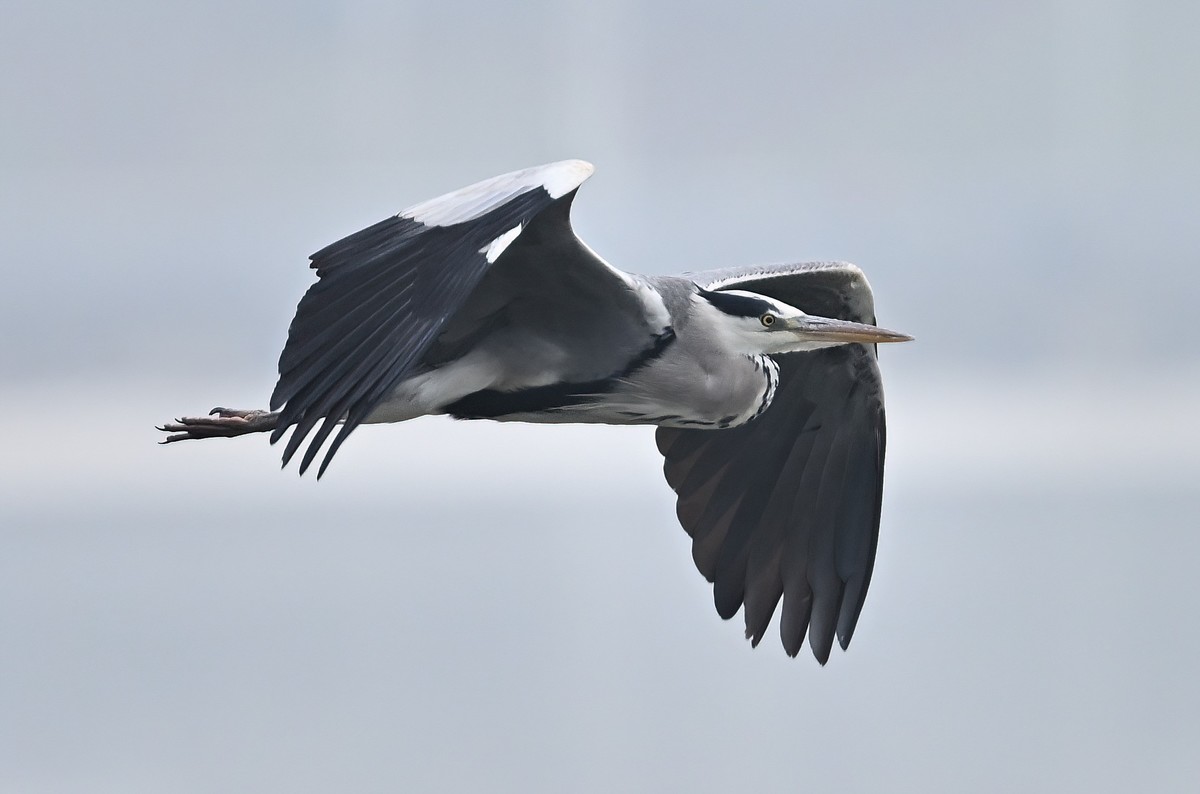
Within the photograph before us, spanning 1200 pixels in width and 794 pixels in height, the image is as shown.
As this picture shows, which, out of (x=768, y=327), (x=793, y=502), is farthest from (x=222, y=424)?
(x=793, y=502)

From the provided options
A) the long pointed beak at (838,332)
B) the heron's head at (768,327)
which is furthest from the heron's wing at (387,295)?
the long pointed beak at (838,332)

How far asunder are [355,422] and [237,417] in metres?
1.58

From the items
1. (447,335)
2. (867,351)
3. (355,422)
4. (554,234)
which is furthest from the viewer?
(867,351)

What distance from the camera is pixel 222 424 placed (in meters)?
5.19

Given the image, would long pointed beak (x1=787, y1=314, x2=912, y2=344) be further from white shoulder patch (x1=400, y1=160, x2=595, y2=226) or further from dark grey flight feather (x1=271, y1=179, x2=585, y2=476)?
dark grey flight feather (x1=271, y1=179, x2=585, y2=476)

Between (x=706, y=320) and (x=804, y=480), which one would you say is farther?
(x=804, y=480)

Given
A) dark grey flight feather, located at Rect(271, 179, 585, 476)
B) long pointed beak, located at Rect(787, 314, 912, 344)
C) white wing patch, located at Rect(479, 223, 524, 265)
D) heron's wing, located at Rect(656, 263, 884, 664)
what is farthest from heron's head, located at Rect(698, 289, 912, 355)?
white wing patch, located at Rect(479, 223, 524, 265)

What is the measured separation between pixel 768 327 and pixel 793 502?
1.30 m

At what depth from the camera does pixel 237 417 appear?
17.1 feet

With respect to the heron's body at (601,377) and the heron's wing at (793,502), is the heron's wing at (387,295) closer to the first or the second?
the heron's body at (601,377)

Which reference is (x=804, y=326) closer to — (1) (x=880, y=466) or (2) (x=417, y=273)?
(1) (x=880, y=466)

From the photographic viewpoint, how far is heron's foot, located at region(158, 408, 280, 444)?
5152 millimetres

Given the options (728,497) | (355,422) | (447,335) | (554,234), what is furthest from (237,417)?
(728,497)

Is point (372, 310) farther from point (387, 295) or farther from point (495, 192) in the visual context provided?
point (495, 192)
